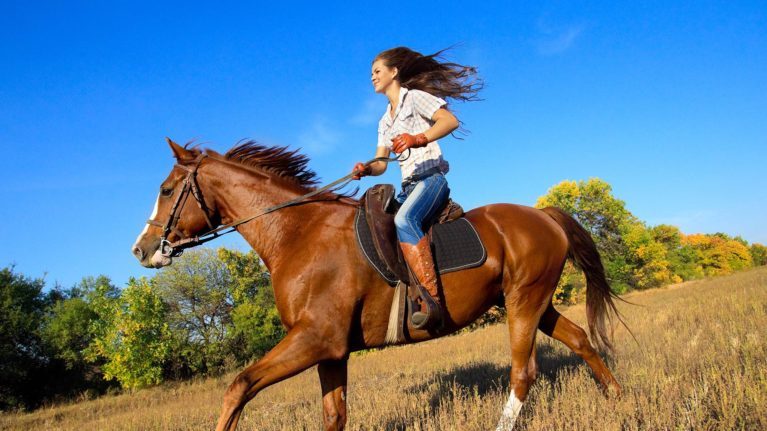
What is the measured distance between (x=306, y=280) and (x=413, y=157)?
1.60m

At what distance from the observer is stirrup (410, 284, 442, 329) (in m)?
3.63

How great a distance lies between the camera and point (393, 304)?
149 inches

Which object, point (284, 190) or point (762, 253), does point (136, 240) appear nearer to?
point (284, 190)

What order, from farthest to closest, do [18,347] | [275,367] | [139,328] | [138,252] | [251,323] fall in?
1. [251,323]
2. [18,347]
3. [139,328]
4. [138,252]
5. [275,367]

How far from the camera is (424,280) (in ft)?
12.2

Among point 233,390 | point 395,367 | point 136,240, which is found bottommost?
point 395,367

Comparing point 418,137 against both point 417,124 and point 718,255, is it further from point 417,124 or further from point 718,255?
point 718,255

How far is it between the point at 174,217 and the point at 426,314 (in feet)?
8.12

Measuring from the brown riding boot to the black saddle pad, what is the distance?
0.20m

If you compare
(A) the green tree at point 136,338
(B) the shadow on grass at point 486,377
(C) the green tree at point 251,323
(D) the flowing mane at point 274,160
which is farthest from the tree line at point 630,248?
(D) the flowing mane at point 274,160

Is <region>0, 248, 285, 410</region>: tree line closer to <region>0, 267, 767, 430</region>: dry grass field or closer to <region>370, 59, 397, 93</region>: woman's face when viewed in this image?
<region>0, 267, 767, 430</region>: dry grass field

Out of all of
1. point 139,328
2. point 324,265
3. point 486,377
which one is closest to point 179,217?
point 324,265

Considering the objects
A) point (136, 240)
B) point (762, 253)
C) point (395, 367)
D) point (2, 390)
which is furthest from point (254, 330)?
point (762, 253)

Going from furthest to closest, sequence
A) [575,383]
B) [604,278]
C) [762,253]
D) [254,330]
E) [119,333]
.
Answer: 1. [762,253]
2. [254,330]
3. [119,333]
4. [604,278]
5. [575,383]
